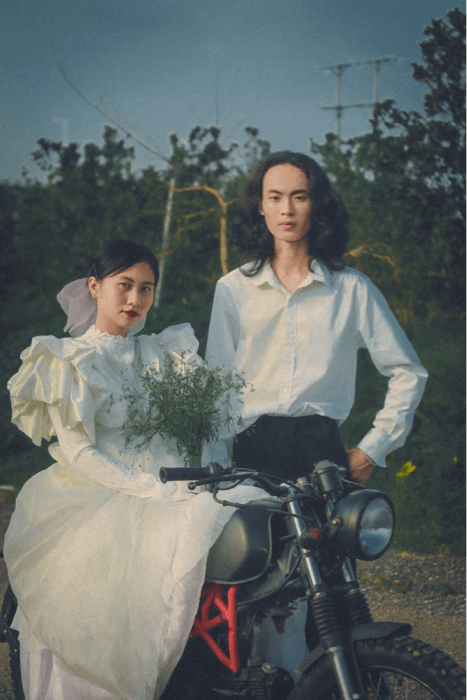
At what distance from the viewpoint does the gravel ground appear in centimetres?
388

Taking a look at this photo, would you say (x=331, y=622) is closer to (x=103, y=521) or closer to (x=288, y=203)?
(x=103, y=521)

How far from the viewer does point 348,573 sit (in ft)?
6.56

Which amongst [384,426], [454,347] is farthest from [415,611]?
[454,347]

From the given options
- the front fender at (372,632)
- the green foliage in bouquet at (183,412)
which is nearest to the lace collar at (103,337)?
the green foliage in bouquet at (183,412)

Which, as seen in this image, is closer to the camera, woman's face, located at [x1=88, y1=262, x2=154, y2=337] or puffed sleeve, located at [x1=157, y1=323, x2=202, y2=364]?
woman's face, located at [x1=88, y1=262, x2=154, y2=337]

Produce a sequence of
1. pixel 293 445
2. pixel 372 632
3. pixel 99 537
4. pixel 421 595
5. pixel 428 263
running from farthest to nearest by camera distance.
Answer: pixel 428 263
pixel 421 595
pixel 293 445
pixel 99 537
pixel 372 632

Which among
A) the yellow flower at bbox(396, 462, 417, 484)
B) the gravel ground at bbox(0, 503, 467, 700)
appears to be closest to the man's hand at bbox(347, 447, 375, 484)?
the gravel ground at bbox(0, 503, 467, 700)

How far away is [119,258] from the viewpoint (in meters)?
2.69

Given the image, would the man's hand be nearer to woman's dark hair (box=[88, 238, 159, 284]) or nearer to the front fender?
the front fender

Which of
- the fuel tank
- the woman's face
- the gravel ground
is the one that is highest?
the woman's face

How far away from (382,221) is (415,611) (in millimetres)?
3770

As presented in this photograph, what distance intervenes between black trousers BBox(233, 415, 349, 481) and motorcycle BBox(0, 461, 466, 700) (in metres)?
0.47

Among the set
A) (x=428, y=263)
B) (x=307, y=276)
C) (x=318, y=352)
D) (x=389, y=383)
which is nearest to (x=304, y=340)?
(x=318, y=352)

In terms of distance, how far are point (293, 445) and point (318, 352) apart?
0.35 m
